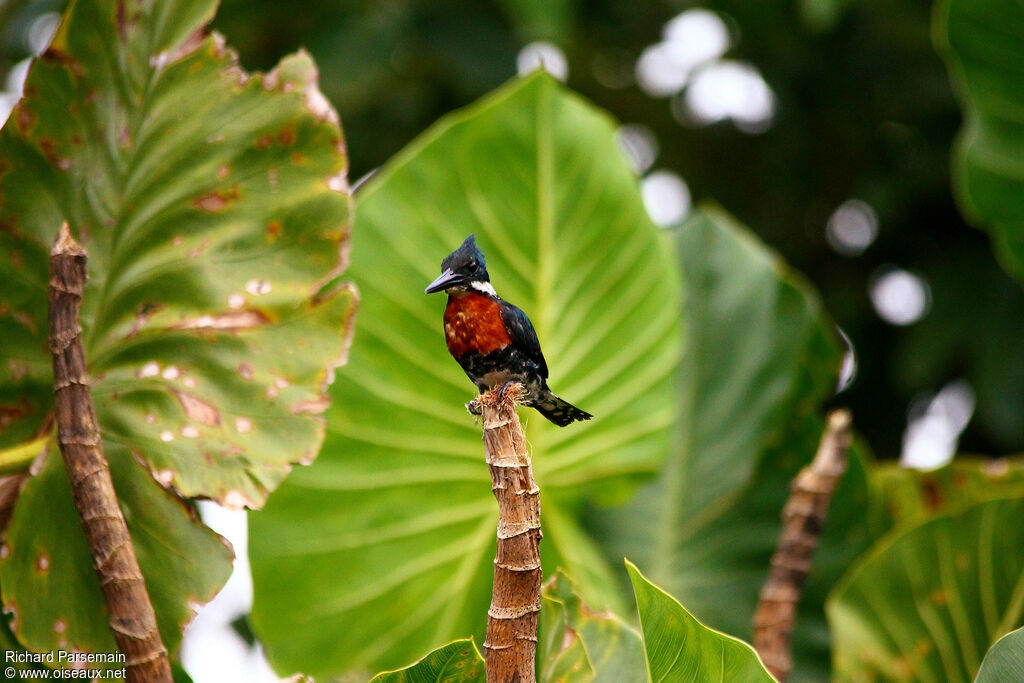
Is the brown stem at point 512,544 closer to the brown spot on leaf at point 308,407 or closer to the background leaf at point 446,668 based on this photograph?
the background leaf at point 446,668

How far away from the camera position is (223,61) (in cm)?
99

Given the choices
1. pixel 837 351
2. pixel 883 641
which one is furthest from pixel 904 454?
pixel 883 641

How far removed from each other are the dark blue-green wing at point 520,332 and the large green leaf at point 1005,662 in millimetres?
510

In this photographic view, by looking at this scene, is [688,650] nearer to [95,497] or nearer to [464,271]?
[464,271]

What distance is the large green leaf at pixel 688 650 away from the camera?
0.84m

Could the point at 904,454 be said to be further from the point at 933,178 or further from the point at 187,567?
the point at 187,567

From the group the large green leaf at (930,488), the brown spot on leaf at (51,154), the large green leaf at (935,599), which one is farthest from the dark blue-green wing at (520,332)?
the large green leaf at (930,488)

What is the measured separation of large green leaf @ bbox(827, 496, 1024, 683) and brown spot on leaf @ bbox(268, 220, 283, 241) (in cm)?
89

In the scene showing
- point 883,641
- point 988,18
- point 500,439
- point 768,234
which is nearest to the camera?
point 500,439

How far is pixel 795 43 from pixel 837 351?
1.50m

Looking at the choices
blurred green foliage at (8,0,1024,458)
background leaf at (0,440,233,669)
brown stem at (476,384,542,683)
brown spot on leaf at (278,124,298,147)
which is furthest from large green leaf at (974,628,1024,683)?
blurred green foliage at (8,0,1024,458)

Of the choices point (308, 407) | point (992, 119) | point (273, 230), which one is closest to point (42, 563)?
point (308, 407)

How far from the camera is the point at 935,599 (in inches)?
52.7

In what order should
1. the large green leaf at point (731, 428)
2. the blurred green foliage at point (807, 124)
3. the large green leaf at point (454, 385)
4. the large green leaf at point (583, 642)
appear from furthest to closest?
the blurred green foliage at point (807, 124), the large green leaf at point (731, 428), the large green leaf at point (454, 385), the large green leaf at point (583, 642)
